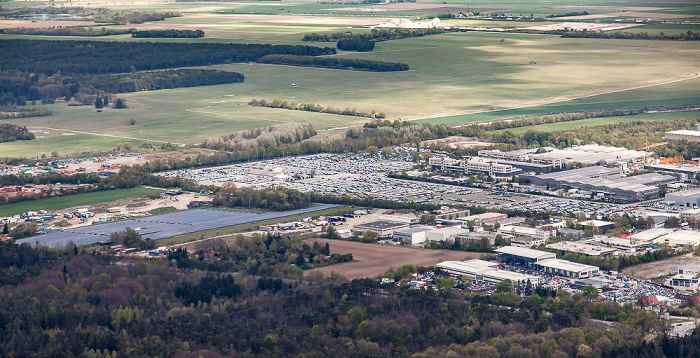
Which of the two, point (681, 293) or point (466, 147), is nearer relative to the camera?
point (681, 293)

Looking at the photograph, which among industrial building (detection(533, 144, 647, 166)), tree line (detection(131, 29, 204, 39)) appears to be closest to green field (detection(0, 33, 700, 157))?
industrial building (detection(533, 144, 647, 166))

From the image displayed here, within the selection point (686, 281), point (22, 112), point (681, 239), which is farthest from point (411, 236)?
point (22, 112)

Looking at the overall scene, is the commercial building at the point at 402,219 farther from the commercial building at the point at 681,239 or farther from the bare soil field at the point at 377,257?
the commercial building at the point at 681,239

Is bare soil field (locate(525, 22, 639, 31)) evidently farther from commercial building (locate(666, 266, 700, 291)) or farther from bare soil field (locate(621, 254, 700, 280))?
commercial building (locate(666, 266, 700, 291))

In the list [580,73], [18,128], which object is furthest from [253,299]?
[580,73]

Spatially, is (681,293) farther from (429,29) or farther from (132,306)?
(429,29)

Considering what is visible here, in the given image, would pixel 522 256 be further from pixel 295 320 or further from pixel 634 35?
pixel 634 35
